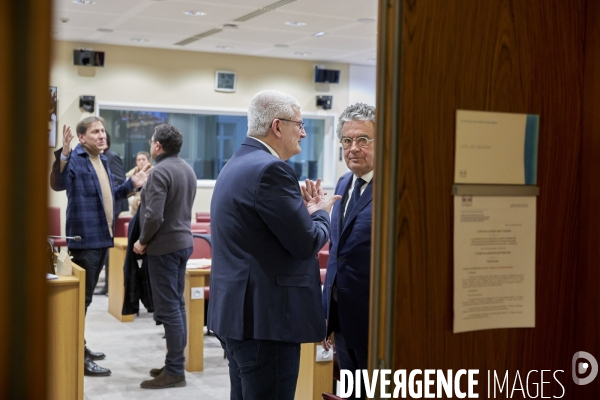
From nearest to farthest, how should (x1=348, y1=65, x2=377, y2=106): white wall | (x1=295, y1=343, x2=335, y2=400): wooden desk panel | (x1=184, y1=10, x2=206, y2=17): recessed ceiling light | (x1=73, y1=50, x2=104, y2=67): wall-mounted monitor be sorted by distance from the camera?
(x1=295, y1=343, x2=335, y2=400): wooden desk panel, (x1=184, y1=10, x2=206, y2=17): recessed ceiling light, (x1=73, y1=50, x2=104, y2=67): wall-mounted monitor, (x1=348, y1=65, x2=377, y2=106): white wall

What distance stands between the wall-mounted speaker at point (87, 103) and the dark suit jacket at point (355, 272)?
8580mm

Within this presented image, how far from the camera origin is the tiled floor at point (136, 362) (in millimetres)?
4746

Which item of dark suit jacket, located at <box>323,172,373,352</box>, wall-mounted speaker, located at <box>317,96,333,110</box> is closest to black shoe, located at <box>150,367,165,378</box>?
dark suit jacket, located at <box>323,172,373,352</box>

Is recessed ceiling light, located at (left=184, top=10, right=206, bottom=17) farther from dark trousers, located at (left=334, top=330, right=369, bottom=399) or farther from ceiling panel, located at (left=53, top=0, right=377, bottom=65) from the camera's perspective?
dark trousers, located at (left=334, top=330, right=369, bottom=399)

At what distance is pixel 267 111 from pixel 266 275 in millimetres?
622

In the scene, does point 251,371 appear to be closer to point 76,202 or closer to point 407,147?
point 407,147

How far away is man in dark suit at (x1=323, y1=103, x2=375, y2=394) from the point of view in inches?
103

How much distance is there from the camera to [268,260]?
2.51 metres

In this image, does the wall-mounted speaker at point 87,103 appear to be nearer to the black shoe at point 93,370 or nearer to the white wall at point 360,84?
the white wall at point 360,84

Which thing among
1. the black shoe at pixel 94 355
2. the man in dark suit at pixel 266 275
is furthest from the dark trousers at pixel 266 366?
the black shoe at pixel 94 355

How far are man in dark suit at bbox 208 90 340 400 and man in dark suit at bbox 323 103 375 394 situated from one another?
12 centimetres

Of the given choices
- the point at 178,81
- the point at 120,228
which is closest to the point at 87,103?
the point at 178,81

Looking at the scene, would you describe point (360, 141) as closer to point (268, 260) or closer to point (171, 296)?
point (268, 260)

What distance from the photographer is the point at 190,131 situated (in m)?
11.7
